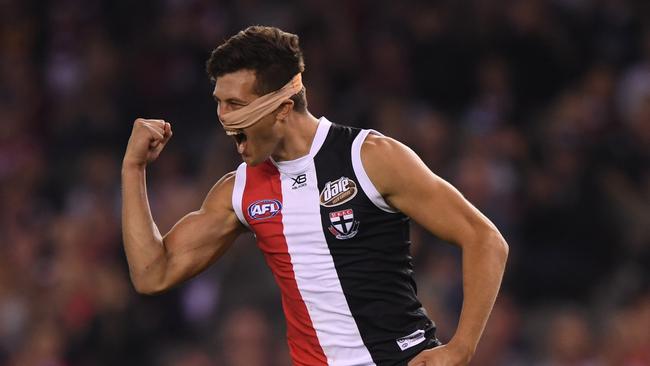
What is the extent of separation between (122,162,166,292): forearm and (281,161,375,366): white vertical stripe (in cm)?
50

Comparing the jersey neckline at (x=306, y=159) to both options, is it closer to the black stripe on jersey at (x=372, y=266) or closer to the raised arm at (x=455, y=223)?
the black stripe on jersey at (x=372, y=266)

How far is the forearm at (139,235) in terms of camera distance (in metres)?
4.30

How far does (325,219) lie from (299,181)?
0.18m

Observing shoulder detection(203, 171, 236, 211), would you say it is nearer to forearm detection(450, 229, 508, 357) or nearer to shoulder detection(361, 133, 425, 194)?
shoulder detection(361, 133, 425, 194)

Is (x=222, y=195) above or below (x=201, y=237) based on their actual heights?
above

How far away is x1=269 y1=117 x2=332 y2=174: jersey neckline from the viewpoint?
421cm

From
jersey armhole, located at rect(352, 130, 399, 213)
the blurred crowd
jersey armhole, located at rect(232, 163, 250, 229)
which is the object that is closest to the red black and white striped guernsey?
jersey armhole, located at rect(352, 130, 399, 213)

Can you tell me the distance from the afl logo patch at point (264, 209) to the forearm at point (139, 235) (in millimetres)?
369

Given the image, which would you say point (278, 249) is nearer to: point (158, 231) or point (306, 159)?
point (306, 159)

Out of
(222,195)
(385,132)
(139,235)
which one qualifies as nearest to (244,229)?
(222,195)

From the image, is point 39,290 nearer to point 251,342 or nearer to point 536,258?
point 251,342

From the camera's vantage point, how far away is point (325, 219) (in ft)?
13.6

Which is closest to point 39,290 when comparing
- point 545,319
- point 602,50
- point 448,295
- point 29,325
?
point 29,325

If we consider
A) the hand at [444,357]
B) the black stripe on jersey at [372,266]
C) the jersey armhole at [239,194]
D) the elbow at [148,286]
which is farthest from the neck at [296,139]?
the hand at [444,357]
